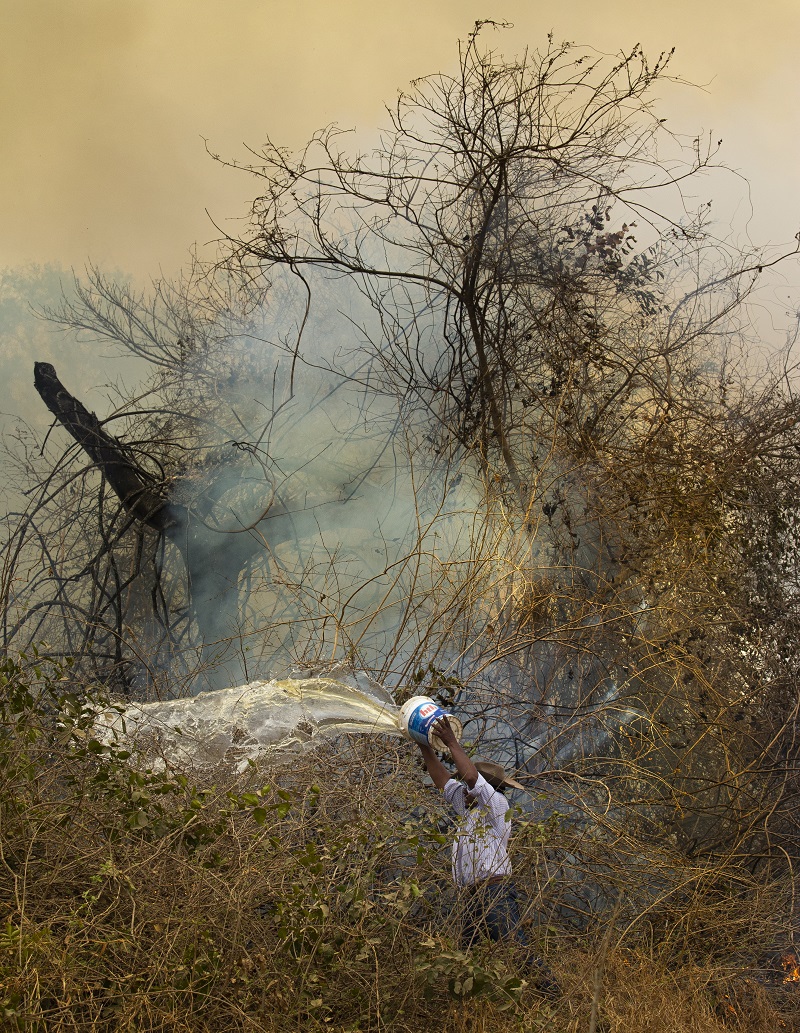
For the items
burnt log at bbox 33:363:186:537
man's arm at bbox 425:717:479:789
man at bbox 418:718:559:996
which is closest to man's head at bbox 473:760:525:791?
man at bbox 418:718:559:996

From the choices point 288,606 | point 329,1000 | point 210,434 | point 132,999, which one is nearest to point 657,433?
point 288,606

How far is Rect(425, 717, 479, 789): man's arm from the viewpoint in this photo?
3.47m

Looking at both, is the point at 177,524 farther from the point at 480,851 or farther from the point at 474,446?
the point at 480,851

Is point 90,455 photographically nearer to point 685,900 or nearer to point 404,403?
point 404,403

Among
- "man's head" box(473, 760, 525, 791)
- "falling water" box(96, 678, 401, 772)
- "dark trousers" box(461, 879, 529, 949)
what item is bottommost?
"dark trousers" box(461, 879, 529, 949)

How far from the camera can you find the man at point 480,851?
3.27 m

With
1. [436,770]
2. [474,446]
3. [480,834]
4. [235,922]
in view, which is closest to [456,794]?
[436,770]

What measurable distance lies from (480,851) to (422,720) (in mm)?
549

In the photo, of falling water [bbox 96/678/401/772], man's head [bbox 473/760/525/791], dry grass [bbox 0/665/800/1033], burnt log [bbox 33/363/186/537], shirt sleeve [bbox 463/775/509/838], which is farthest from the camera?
burnt log [bbox 33/363/186/537]

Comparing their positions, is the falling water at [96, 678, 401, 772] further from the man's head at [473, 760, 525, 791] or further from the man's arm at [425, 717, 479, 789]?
the man's arm at [425, 717, 479, 789]

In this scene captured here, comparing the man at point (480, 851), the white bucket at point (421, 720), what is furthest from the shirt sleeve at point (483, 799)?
the white bucket at point (421, 720)

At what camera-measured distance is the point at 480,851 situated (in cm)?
344

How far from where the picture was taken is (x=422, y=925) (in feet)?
11.0

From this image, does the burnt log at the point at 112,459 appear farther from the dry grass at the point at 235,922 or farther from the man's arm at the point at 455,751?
the man's arm at the point at 455,751
